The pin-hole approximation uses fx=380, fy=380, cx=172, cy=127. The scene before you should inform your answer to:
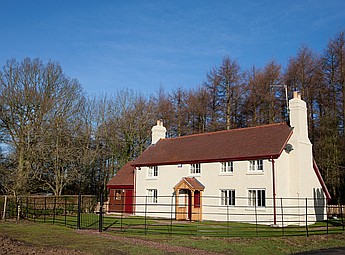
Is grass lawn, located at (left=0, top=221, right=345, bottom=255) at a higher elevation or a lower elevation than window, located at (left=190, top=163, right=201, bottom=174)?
lower

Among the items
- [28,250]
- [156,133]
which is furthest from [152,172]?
[28,250]

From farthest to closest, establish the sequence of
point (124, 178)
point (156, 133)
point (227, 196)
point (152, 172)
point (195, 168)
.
Result: point (156, 133) < point (124, 178) < point (152, 172) < point (195, 168) < point (227, 196)

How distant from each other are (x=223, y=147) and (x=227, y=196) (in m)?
3.80

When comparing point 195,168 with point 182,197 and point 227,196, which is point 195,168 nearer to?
point 182,197

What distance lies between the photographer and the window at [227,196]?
25.6 meters

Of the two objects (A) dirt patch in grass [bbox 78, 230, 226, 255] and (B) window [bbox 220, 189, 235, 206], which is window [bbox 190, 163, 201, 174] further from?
(A) dirt patch in grass [bbox 78, 230, 226, 255]

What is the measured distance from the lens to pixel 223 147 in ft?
90.8

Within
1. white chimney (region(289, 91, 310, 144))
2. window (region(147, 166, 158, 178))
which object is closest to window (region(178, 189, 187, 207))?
window (region(147, 166, 158, 178))

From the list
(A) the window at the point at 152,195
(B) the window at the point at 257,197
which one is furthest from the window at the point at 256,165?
(A) the window at the point at 152,195

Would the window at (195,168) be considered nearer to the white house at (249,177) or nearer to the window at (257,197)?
the white house at (249,177)

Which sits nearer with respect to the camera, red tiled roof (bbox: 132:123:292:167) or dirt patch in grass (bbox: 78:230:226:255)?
dirt patch in grass (bbox: 78:230:226:255)

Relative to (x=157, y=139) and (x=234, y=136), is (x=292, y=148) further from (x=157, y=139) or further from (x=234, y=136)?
(x=157, y=139)

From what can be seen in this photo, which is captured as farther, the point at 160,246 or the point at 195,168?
the point at 195,168

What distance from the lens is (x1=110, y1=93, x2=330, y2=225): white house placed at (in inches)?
937
